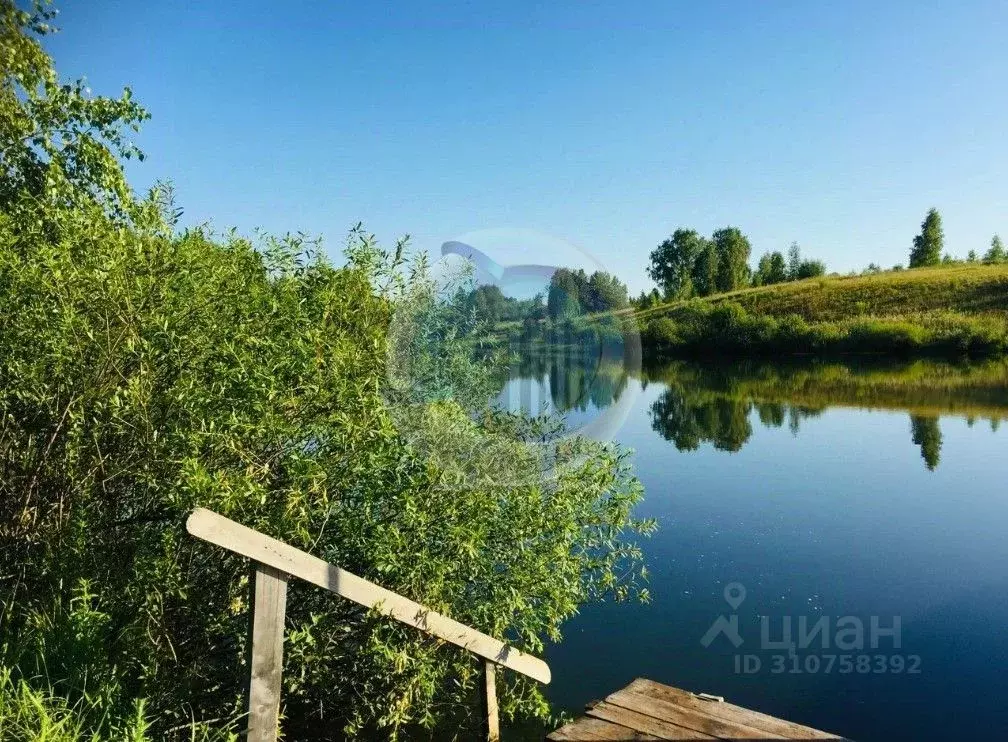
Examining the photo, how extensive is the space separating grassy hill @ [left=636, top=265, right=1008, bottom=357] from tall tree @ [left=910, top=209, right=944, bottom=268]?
1422cm

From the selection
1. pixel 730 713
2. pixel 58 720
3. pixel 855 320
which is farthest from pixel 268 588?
pixel 855 320

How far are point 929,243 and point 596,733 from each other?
325ft

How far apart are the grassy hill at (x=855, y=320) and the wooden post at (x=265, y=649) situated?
165ft

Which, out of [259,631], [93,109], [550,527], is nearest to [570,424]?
[550,527]

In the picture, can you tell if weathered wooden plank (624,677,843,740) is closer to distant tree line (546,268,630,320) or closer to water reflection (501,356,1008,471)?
water reflection (501,356,1008,471)

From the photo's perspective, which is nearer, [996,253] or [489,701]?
[489,701]

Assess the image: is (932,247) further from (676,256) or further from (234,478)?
(234,478)

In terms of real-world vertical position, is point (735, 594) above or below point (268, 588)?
below

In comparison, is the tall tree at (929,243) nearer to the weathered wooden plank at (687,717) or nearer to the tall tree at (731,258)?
the tall tree at (731,258)

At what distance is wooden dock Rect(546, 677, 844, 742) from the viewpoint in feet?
16.2

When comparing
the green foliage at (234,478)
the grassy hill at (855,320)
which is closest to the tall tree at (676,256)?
the grassy hill at (855,320)

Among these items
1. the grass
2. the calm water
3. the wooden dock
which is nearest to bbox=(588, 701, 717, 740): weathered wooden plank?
the wooden dock

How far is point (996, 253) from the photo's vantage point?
8638 centimetres

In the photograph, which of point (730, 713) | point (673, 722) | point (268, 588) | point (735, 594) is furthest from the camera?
point (735, 594)
